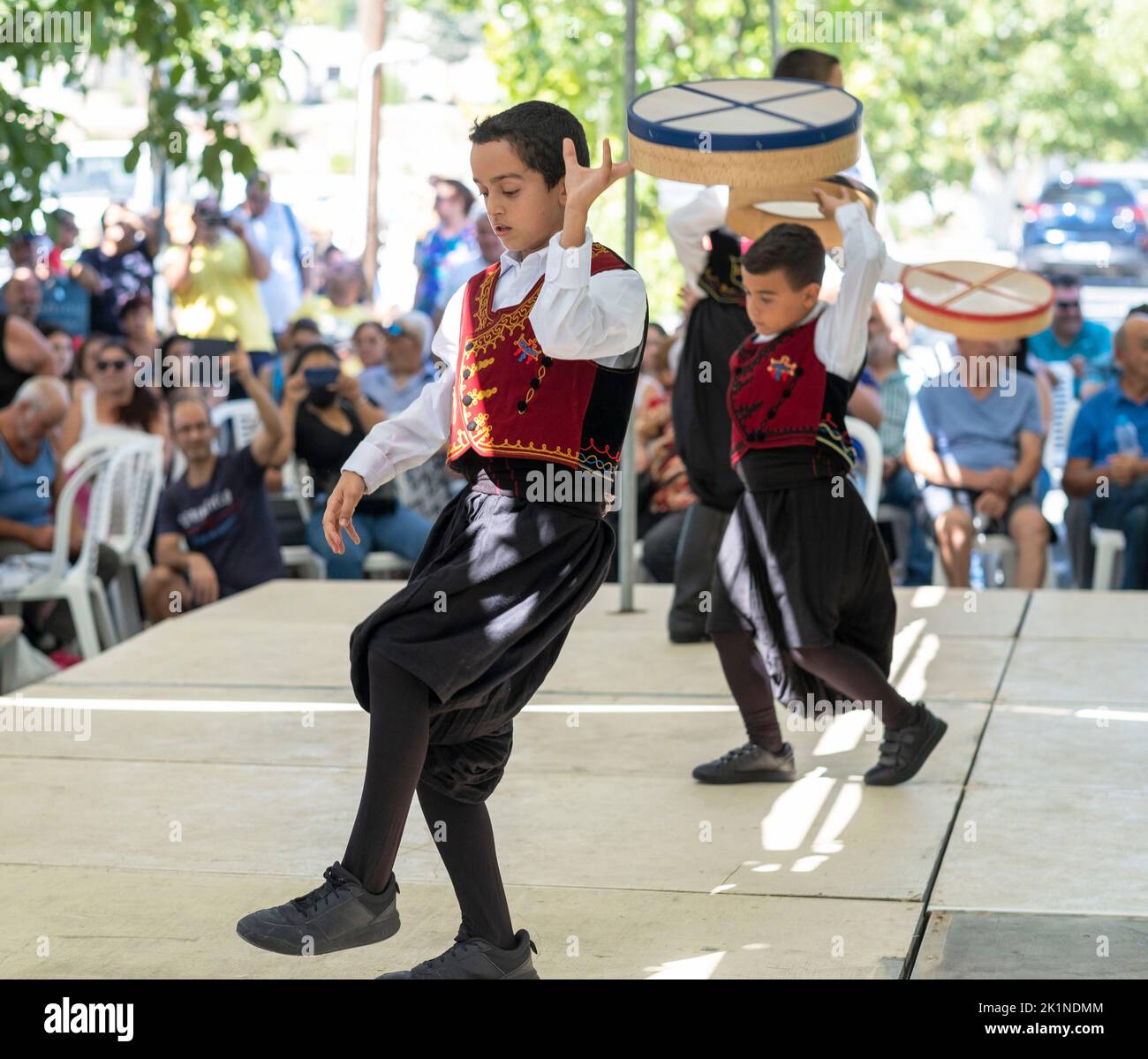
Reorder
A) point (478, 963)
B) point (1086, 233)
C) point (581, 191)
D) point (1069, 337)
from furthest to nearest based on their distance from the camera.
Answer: point (1086, 233)
point (1069, 337)
point (478, 963)
point (581, 191)

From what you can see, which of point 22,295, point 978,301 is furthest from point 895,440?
point 22,295

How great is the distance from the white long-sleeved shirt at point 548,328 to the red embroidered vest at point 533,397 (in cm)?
3

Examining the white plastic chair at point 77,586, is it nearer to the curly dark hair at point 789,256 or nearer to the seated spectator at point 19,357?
the seated spectator at point 19,357

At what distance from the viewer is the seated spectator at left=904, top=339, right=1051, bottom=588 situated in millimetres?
7602

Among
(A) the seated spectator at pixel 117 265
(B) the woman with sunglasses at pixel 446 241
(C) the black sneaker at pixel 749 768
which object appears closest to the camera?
(C) the black sneaker at pixel 749 768

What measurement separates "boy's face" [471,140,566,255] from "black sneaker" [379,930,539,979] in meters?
1.21

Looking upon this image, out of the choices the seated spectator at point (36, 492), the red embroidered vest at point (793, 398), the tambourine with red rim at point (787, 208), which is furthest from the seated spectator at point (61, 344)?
the red embroidered vest at point (793, 398)

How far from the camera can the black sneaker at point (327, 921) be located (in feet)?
9.47

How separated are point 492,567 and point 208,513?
4640 millimetres

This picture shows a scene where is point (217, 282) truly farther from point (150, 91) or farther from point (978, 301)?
point (978, 301)

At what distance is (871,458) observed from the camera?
749 cm

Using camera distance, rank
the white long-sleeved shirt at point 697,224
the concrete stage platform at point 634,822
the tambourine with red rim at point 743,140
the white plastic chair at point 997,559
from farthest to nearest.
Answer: the white plastic chair at point 997,559 < the white long-sleeved shirt at point 697,224 < the tambourine with red rim at point 743,140 < the concrete stage platform at point 634,822

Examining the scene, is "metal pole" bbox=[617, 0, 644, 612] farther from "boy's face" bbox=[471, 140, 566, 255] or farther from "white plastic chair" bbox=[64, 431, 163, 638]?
"boy's face" bbox=[471, 140, 566, 255]

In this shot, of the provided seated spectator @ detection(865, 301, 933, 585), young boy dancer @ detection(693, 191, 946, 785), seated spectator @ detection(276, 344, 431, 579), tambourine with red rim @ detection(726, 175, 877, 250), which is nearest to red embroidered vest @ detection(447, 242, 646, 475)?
young boy dancer @ detection(693, 191, 946, 785)
